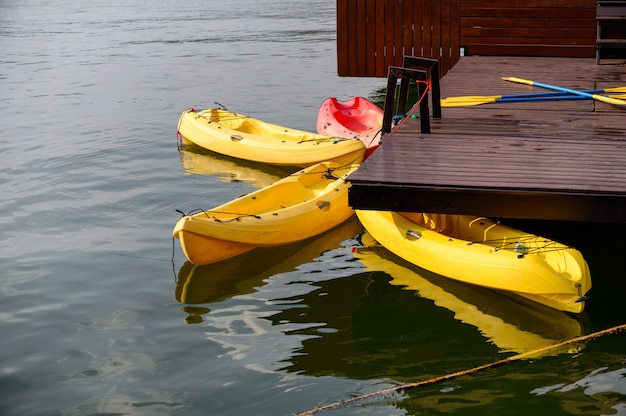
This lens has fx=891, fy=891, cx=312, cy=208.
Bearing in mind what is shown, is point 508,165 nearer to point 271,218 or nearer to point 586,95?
point 271,218

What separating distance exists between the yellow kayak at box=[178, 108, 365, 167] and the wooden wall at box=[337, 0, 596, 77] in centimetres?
285

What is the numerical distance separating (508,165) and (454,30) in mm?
7060

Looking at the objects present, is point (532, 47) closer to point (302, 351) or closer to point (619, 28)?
point (619, 28)

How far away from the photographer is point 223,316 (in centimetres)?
693

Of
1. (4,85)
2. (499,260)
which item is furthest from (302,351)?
(4,85)

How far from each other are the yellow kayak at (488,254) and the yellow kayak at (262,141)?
6.69ft

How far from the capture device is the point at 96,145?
520 inches

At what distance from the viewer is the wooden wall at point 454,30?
12.7 meters

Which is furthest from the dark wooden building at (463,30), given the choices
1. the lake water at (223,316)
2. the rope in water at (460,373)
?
the rope in water at (460,373)

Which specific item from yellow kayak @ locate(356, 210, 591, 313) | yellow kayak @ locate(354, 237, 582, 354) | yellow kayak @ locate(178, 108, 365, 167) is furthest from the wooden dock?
yellow kayak @ locate(178, 108, 365, 167)

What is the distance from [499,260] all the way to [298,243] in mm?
2376

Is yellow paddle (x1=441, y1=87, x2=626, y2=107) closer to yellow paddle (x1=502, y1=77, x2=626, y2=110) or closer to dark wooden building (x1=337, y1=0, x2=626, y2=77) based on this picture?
yellow paddle (x1=502, y1=77, x2=626, y2=110)

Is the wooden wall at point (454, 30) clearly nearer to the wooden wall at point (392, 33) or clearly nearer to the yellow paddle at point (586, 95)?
the wooden wall at point (392, 33)

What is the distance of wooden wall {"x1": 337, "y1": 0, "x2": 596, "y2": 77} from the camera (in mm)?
12727
